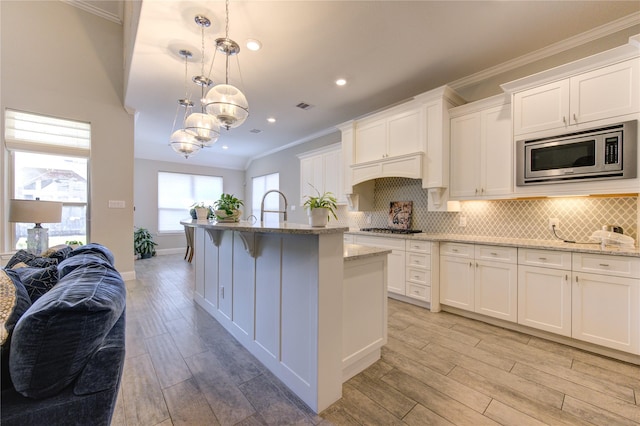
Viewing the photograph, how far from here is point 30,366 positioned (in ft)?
2.71

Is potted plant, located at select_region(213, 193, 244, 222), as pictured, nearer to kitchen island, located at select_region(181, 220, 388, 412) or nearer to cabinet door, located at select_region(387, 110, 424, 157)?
kitchen island, located at select_region(181, 220, 388, 412)

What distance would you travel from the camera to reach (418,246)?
3324 millimetres

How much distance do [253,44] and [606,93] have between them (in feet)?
10.9

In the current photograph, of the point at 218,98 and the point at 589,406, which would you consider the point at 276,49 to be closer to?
the point at 218,98

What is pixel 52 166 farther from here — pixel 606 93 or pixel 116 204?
pixel 606 93

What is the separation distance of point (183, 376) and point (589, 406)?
2724 millimetres

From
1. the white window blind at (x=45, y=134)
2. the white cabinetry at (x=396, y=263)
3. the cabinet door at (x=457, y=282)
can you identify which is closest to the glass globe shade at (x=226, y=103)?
the white cabinetry at (x=396, y=263)

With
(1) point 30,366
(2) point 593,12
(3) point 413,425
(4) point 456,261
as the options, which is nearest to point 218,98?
(1) point 30,366

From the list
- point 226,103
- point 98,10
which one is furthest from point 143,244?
point 226,103

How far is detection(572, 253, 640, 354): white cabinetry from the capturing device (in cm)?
208

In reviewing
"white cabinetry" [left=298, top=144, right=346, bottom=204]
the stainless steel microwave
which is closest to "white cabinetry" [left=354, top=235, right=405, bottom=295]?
"white cabinetry" [left=298, top=144, right=346, bottom=204]

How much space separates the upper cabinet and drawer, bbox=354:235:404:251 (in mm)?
1800

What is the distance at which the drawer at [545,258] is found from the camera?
7.80 ft

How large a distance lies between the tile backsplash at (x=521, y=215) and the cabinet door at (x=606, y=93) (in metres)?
0.82
